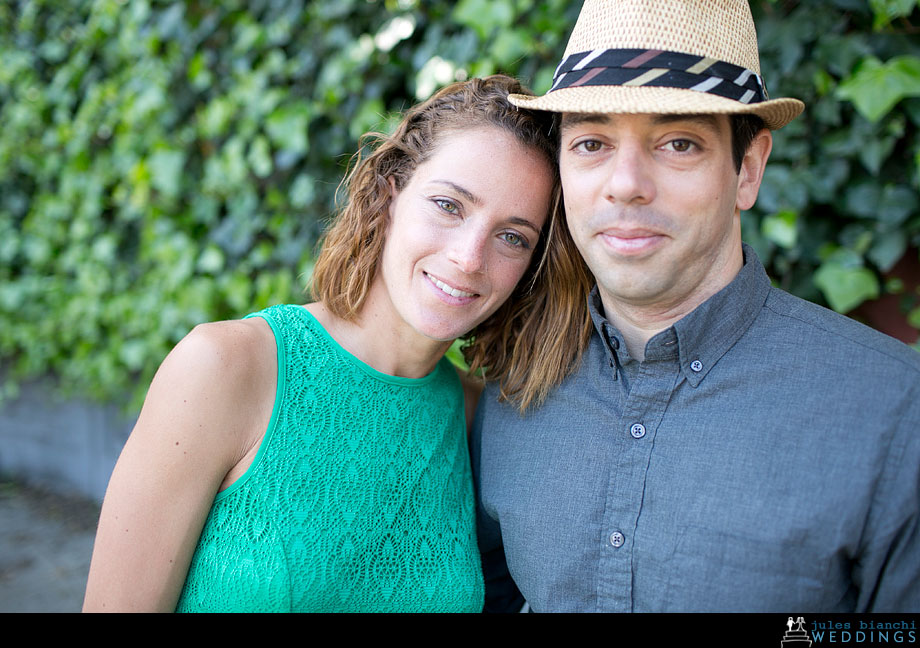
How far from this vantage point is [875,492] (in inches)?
53.8

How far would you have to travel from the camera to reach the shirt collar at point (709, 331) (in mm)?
1572

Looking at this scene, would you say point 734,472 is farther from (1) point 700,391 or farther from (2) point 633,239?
(2) point 633,239

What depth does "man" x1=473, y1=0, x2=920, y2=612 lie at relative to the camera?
139cm

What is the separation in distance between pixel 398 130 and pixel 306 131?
1470 mm

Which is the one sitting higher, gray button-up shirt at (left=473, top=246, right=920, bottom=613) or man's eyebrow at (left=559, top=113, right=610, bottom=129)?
man's eyebrow at (left=559, top=113, right=610, bottom=129)

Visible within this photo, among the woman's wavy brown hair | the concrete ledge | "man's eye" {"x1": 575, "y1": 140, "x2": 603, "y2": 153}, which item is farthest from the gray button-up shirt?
the concrete ledge

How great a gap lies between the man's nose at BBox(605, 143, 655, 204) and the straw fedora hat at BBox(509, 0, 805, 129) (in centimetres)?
11

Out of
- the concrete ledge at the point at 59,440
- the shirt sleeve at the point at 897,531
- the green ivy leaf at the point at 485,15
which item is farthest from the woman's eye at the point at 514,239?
the concrete ledge at the point at 59,440

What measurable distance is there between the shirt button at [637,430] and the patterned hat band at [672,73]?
0.70 meters

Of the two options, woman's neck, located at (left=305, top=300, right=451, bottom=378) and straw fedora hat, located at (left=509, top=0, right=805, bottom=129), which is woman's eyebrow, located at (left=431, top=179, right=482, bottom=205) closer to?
straw fedora hat, located at (left=509, top=0, right=805, bottom=129)

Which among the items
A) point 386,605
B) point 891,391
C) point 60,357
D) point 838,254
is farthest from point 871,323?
point 60,357
